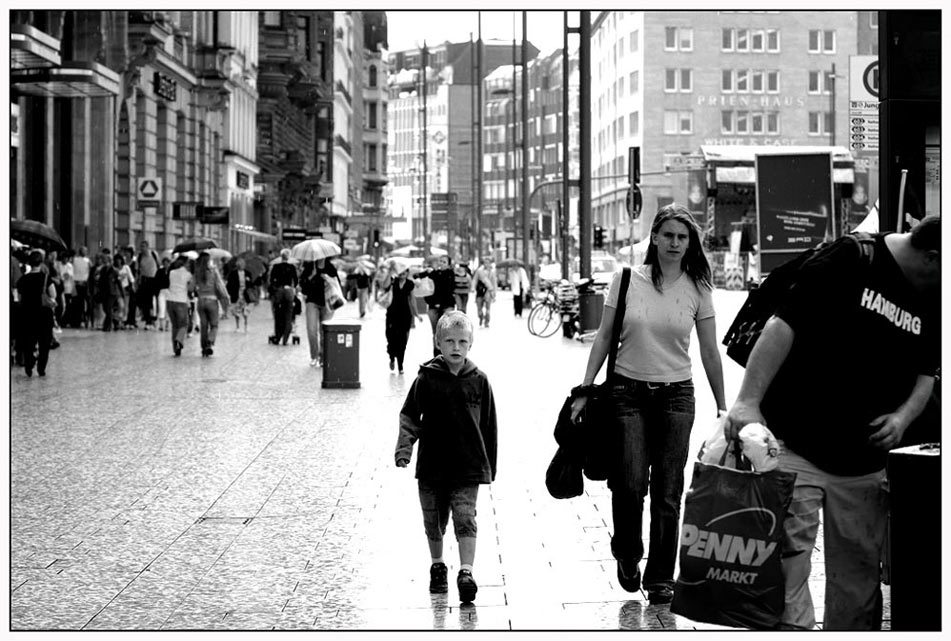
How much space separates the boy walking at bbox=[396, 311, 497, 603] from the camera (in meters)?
6.92

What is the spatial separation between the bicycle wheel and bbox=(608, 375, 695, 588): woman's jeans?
82.9 feet

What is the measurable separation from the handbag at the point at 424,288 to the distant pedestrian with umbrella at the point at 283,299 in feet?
21.5

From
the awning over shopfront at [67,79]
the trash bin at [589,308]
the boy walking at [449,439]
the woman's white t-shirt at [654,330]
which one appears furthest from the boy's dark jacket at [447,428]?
the trash bin at [589,308]

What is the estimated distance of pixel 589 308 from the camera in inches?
1168

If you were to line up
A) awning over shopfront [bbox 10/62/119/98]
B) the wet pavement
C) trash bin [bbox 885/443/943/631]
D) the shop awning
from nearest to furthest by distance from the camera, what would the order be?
trash bin [bbox 885/443/943/631], the wet pavement, awning over shopfront [bbox 10/62/119/98], the shop awning

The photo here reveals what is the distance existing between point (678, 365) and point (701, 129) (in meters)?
119

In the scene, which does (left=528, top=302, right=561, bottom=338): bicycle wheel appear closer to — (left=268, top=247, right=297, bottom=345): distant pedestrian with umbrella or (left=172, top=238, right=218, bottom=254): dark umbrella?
(left=268, top=247, right=297, bottom=345): distant pedestrian with umbrella

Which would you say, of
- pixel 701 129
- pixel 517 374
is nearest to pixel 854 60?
pixel 517 374

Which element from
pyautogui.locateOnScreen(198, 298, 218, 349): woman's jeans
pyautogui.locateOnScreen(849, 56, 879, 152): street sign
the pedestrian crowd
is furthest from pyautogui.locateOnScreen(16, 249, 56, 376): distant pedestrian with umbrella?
the pedestrian crowd

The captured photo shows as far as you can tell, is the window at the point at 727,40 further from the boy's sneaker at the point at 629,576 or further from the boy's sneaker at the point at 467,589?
the boy's sneaker at the point at 467,589

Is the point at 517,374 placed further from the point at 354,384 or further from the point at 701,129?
the point at 701,129

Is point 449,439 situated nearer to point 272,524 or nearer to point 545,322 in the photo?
point 272,524

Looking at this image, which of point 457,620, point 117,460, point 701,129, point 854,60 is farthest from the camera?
point 701,129

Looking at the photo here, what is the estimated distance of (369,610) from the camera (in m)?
6.58
